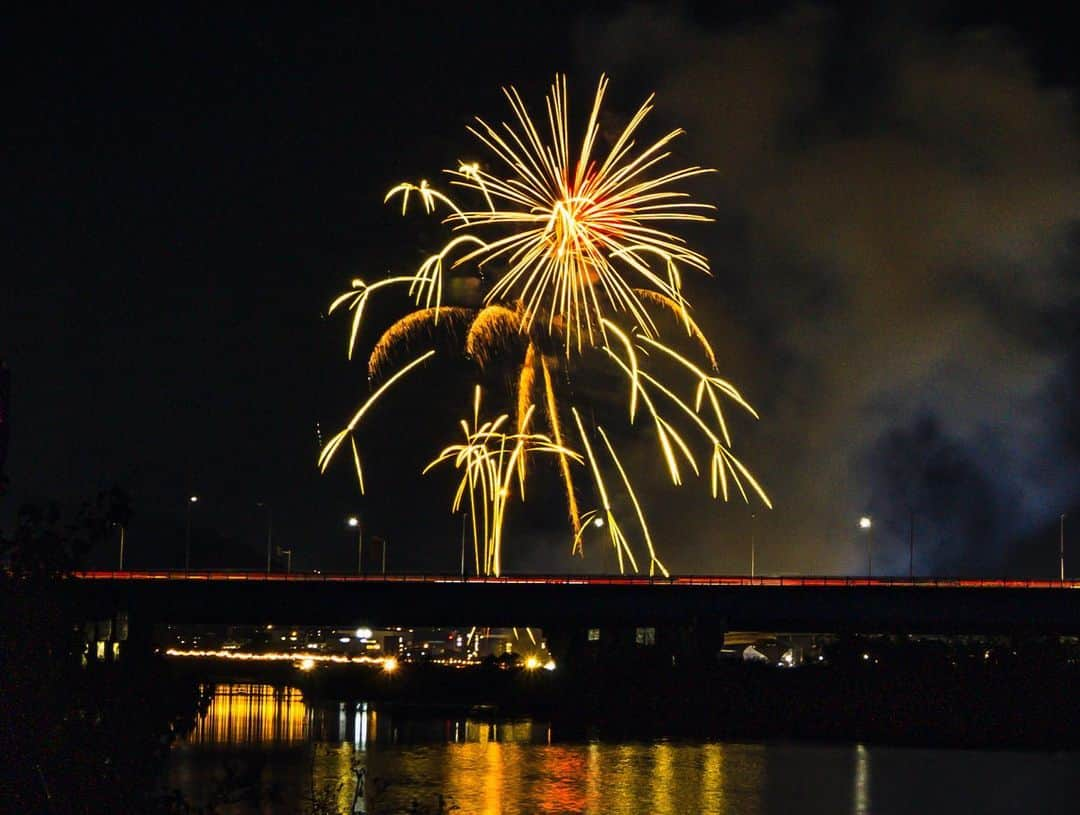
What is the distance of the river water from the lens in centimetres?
5884

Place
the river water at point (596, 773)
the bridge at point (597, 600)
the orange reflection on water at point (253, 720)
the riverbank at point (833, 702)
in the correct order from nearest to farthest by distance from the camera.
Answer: the river water at point (596, 773)
the orange reflection on water at point (253, 720)
the riverbank at point (833, 702)
the bridge at point (597, 600)

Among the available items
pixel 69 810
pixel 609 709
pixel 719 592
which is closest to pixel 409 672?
pixel 609 709

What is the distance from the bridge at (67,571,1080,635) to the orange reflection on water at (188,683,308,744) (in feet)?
23.3

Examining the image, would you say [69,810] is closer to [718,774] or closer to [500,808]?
[500,808]

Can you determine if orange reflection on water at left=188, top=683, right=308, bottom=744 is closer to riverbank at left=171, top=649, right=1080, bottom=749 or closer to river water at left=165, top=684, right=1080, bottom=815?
river water at left=165, top=684, right=1080, bottom=815

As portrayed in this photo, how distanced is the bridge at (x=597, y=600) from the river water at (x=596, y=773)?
779 cm

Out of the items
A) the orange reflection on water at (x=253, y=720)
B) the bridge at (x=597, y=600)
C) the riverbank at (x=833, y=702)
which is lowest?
the orange reflection on water at (x=253, y=720)

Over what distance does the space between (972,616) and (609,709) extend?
24296 mm

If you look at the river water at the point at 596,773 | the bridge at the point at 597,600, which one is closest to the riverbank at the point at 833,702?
the bridge at the point at 597,600

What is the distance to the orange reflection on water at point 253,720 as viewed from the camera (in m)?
85.6

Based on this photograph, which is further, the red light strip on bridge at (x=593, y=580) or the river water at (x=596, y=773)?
the red light strip on bridge at (x=593, y=580)

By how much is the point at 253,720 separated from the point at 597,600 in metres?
23.5

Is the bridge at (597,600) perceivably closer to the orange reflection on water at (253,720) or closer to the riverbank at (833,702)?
the riverbank at (833,702)

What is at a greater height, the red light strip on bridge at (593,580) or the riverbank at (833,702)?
the red light strip on bridge at (593,580)
